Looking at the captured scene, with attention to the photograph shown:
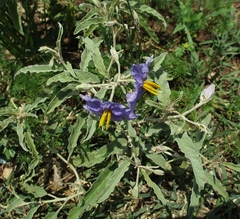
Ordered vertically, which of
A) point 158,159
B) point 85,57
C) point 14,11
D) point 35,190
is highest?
point 14,11

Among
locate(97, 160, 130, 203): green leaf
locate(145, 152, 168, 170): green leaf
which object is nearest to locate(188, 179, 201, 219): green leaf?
locate(145, 152, 168, 170): green leaf

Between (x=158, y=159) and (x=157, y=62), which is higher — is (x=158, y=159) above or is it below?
below

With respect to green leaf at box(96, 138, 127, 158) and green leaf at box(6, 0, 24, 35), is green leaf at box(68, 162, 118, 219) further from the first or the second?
green leaf at box(6, 0, 24, 35)

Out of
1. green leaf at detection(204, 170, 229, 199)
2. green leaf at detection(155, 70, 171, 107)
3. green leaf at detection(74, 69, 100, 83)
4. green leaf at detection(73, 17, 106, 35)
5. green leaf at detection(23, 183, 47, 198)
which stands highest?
green leaf at detection(73, 17, 106, 35)

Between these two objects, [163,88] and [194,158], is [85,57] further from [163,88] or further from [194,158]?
[194,158]

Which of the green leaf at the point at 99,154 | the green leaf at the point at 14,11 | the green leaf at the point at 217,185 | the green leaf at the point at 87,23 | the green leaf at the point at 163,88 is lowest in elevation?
the green leaf at the point at 217,185

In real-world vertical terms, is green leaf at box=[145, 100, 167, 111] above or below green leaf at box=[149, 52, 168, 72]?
below

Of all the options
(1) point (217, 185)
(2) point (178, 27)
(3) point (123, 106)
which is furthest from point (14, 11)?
(1) point (217, 185)

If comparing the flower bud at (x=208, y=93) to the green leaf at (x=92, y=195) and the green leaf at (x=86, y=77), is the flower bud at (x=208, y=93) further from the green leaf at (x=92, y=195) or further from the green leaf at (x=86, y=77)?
the green leaf at (x=92, y=195)

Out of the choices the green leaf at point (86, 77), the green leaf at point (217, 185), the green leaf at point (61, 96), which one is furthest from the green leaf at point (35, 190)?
the green leaf at point (217, 185)

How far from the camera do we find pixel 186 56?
3182 mm

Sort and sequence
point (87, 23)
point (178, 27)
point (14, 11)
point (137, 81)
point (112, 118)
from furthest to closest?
point (178, 27), point (14, 11), point (87, 23), point (112, 118), point (137, 81)

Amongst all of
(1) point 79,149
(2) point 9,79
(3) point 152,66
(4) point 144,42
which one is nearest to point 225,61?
(4) point 144,42

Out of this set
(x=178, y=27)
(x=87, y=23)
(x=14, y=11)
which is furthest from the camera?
(x=178, y=27)
